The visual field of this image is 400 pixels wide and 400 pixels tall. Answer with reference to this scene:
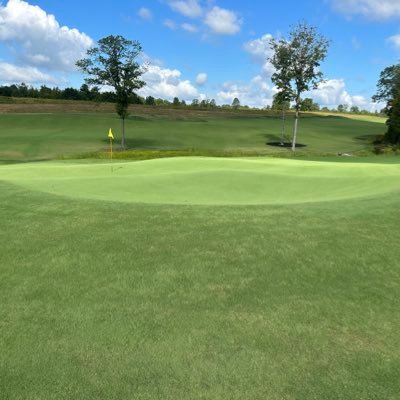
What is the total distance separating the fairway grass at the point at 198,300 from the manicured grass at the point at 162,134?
35.7 m

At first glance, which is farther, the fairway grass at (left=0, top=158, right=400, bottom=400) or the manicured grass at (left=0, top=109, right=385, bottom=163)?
the manicured grass at (left=0, top=109, right=385, bottom=163)

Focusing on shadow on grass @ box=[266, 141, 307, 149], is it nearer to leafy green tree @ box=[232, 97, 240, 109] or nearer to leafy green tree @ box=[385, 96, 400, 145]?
leafy green tree @ box=[385, 96, 400, 145]

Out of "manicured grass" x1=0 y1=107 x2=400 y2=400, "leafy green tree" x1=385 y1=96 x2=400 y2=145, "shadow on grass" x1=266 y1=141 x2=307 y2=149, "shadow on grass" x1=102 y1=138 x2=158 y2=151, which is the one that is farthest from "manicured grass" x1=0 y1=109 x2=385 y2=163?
"manicured grass" x1=0 y1=107 x2=400 y2=400

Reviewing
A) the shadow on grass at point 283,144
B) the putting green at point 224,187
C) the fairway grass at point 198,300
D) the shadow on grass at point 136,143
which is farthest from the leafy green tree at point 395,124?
the fairway grass at point 198,300

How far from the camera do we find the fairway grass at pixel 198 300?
4535mm

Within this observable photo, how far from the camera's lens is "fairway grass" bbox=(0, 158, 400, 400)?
4.54 metres

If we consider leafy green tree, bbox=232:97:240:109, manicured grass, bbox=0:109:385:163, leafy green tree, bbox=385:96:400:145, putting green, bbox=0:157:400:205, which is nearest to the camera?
putting green, bbox=0:157:400:205

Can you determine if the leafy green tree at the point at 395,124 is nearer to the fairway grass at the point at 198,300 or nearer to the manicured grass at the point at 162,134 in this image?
the manicured grass at the point at 162,134

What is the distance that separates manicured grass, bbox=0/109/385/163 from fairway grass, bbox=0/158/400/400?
35688mm

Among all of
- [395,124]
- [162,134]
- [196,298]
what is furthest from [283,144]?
[196,298]

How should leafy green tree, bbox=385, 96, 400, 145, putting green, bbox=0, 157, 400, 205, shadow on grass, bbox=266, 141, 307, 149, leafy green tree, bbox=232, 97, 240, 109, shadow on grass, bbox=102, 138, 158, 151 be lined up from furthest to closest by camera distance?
1. leafy green tree, bbox=232, 97, 240, 109
2. leafy green tree, bbox=385, 96, 400, 145
3. shadow on grass, bbox=266, 141, 307, 149
4. shadow on grass, bbox=102, 138, 158, 151
5. putting green, bbox=0, 157, 400, 205

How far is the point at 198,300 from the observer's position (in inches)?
234

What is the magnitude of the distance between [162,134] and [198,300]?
2312 inches

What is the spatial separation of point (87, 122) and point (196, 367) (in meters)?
72.5
